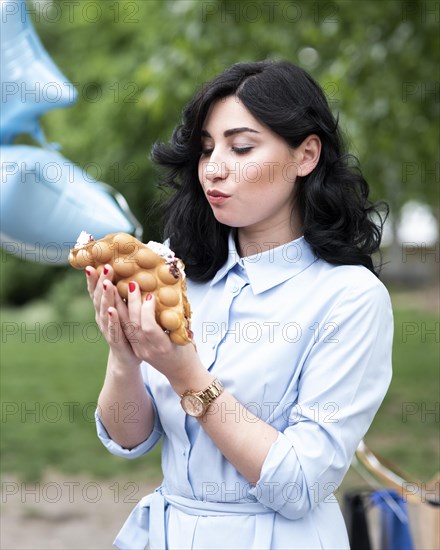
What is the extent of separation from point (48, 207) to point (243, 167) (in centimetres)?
83

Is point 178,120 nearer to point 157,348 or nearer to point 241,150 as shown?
point 241,150

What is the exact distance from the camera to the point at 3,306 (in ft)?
57.6

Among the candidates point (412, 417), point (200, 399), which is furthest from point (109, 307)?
point (412, 417)

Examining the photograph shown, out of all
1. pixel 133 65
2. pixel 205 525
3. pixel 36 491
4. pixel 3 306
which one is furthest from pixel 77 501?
pixel 3 306

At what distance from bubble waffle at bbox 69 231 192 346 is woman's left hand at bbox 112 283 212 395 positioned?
0.06 ft

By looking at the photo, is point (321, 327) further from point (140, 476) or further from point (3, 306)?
point (3, 306)

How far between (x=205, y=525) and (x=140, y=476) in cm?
441

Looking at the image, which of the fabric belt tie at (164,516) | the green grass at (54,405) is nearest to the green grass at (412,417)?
the green grass at (54,405)

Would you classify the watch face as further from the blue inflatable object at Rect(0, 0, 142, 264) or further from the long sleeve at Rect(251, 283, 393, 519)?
the blue inflatable object at Rect(0, 0, 142, 264)

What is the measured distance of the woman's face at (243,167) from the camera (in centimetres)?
178

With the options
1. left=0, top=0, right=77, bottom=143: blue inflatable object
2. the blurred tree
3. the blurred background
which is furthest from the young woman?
the blurred tree

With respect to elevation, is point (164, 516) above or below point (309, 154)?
below

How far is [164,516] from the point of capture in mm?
1868

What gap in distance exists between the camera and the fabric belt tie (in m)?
1.75
